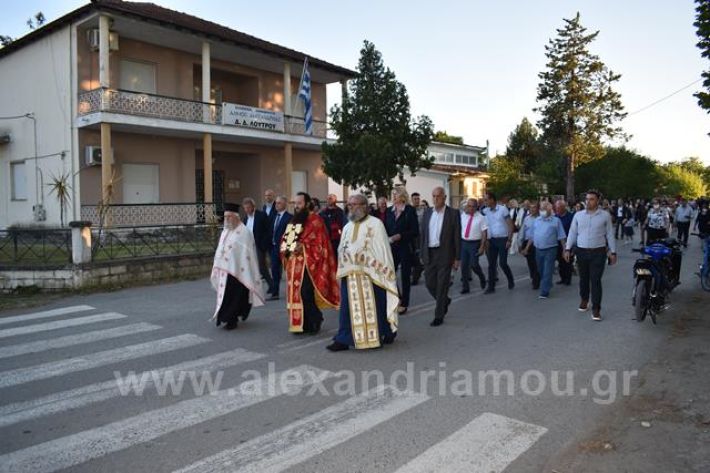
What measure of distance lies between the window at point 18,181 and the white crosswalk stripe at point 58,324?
50.2ft

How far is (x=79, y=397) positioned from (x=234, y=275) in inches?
122

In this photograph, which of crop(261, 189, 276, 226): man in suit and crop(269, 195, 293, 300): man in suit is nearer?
crop(269, 195, 293, 300): man in suit

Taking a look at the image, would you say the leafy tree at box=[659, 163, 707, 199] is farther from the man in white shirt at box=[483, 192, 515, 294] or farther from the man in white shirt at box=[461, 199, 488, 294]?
the man in white shirt at box=[461, 199, 488, 294]

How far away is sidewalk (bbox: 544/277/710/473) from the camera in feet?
12.7

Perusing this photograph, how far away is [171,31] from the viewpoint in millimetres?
20188

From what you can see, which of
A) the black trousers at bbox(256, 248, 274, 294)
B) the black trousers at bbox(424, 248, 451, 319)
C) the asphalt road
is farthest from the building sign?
the black trousers at bbox(424, 248, 451, 319)

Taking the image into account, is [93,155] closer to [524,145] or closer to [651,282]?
[651,282]

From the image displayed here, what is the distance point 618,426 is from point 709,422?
2.43ft

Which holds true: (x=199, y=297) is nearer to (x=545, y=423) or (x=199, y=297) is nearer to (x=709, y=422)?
(x=545, y=423)

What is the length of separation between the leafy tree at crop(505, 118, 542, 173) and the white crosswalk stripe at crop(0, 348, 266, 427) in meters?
60.4

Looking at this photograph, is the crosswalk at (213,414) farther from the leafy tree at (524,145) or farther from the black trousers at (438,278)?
the leafy tree at (524,145)

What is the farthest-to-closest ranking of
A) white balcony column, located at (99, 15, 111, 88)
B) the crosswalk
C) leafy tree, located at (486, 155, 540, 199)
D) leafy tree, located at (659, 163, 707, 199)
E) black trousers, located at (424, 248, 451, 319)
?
leafy tree, located at (659, 163, 707, 199) → leafy tree, located at (486, 155, 540, 199) → white balcony column, located at (99, 15, 111, 88) → black trousers, located at (424, 248, 451, 319) → the crosswalk

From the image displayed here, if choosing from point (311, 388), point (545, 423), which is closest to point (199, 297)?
point (311, 388)

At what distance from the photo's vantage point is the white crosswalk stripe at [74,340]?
7.11 meters
